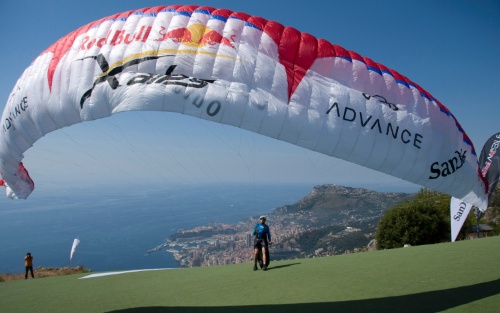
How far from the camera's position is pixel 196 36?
4672mm

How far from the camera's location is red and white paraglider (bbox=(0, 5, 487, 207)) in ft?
14.1

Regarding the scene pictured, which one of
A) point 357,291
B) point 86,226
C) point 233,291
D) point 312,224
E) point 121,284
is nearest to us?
point 357,291

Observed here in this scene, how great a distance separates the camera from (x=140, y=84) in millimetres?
4328

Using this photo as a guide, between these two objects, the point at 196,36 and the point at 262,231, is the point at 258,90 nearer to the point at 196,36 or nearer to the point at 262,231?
the point at 196,36

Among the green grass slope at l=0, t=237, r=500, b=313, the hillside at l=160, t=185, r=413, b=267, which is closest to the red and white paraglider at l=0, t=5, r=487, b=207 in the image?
the green grass slope at l=0, t=237, r=500, b=313

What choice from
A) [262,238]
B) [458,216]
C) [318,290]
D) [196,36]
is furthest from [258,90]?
[458,216]

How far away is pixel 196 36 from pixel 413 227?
25.9 meters

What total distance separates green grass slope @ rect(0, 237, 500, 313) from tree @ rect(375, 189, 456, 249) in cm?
1947

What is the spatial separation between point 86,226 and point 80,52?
136000 millimetres

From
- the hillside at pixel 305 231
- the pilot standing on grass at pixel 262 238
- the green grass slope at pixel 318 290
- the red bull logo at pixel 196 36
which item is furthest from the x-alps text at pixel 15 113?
the hillside at pixel 305 231

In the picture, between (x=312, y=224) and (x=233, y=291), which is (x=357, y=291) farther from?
(x=312, y=224)

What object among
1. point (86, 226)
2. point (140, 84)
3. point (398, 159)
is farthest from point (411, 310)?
point (86, 226)

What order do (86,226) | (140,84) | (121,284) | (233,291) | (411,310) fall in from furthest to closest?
(86,226)
(121,284)
(233,291)
(140,84)
(411,310)

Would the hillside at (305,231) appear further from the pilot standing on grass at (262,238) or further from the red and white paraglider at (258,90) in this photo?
the red and white paraglider at (258,90)
